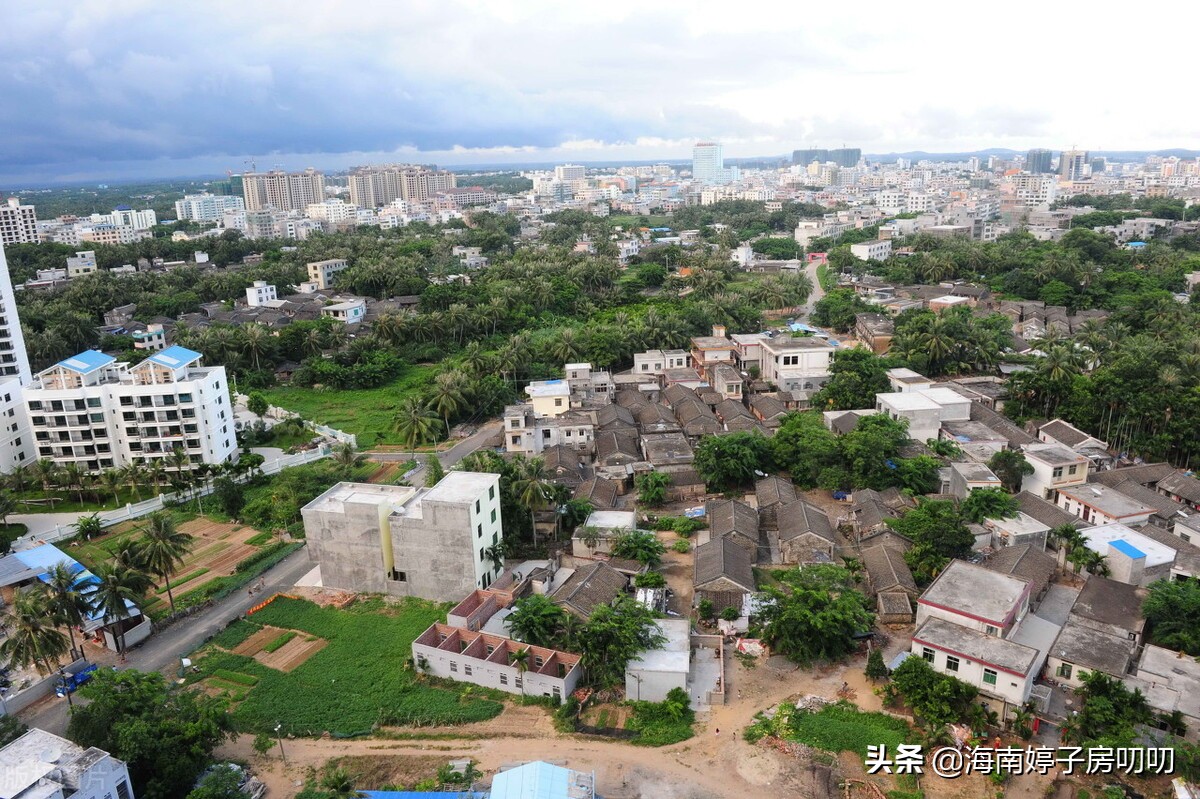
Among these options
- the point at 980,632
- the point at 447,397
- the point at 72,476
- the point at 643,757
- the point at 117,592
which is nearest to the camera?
the point at 643,757

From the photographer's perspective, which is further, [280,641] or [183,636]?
[183,636]

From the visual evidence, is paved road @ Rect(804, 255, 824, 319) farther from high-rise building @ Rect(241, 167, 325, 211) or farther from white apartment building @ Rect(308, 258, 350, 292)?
high-rise building @ Rect(241, 167, 325, 211)

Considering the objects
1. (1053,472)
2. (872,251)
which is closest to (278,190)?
(872,251)

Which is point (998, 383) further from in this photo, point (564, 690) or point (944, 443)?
point (564, 690)

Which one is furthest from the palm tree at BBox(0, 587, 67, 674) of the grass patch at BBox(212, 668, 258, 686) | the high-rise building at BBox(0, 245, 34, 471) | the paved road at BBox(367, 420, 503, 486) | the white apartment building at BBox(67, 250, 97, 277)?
the white apartment building at BBox(67, 250, 97, 277)

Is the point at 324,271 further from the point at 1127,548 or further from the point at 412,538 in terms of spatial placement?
the point at 1127,548

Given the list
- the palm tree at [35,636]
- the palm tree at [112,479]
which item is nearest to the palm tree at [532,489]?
the palm tree at [35,636]

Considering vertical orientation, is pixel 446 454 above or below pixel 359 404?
below

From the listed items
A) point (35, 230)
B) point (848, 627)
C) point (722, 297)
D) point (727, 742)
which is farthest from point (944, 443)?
point (35, 230)
